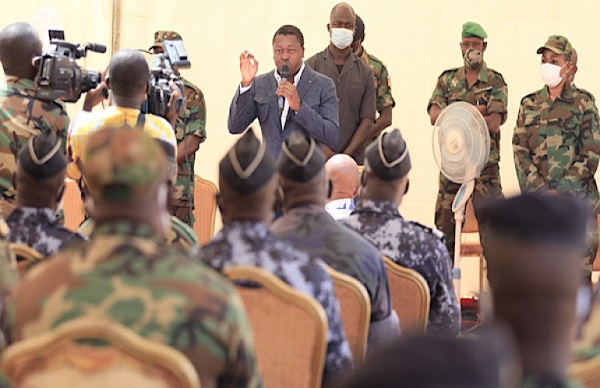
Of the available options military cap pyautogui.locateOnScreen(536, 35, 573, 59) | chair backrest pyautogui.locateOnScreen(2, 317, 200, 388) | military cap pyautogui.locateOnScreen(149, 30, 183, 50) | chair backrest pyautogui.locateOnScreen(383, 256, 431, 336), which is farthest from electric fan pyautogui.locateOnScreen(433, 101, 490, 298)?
chair backrest pyautogui.locateOnScreen(2, 317, 200, 388)

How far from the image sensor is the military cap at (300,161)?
3.24 metres

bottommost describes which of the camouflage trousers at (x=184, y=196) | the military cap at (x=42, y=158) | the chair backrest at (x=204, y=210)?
the chair backrest at (x=204, y=210)

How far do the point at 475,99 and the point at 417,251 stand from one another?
13.5ft

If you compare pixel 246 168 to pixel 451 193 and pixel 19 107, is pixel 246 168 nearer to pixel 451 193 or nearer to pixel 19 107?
pixel 19 107

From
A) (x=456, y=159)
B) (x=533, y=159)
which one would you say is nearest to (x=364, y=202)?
(x=456, y=159)

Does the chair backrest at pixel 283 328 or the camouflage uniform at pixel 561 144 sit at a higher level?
the chair backrest at pixel 283 328

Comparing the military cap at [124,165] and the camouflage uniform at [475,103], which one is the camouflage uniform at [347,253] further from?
the camouflage uniform at [475,103]

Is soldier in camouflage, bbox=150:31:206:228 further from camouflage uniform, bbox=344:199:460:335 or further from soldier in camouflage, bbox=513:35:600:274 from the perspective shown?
camouflage uniform, bbox=344:199:460:335

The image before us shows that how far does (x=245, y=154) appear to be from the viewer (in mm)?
2645

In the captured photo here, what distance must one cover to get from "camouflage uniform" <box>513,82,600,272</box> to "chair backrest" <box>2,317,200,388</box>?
5.88m

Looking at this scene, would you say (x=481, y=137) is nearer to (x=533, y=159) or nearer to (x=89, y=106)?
(x=533, y=159)

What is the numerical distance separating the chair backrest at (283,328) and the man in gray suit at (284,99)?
3.89 metres

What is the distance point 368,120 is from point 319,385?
4.84m

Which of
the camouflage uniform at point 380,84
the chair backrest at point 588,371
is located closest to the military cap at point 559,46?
the camouflage uniform at point 380,84
